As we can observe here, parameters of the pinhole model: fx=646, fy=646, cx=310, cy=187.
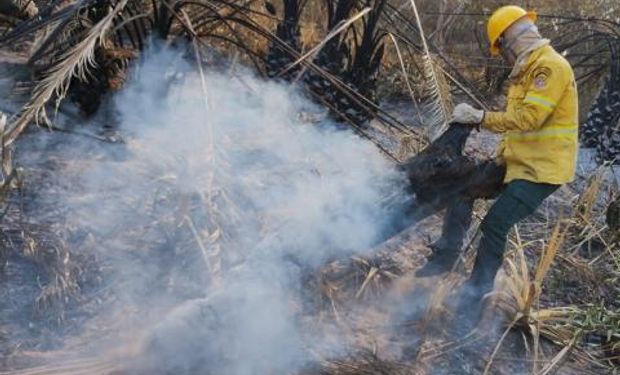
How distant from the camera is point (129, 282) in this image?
3408 millimetres

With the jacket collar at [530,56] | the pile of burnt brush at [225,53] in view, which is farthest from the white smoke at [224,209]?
the jacket collar at [530,56]

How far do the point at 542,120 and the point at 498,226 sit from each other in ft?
2.25

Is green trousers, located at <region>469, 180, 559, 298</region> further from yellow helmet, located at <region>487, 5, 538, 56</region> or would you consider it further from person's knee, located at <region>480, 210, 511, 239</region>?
yellow helmet, located at <region>487, 5, 538, 56</region>

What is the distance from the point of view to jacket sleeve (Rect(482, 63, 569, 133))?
11.3 feet

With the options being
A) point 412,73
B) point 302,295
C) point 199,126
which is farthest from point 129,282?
point 412,73

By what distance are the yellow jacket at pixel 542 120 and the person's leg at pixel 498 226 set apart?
0.08 m

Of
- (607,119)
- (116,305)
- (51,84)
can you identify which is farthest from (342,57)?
(116,305)

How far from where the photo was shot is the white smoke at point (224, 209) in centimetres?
316

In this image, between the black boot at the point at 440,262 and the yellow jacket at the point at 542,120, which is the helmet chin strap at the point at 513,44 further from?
the black boot at the point at 440,262

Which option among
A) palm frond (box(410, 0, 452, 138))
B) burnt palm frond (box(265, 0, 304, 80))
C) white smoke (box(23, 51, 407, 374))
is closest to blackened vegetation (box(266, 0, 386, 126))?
burnt palm frond (box(265, 0, 304, 80))

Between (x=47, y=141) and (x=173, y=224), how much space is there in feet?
4.19

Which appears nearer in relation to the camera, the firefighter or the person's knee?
the firefighter

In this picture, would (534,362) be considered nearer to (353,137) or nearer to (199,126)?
(353,137)

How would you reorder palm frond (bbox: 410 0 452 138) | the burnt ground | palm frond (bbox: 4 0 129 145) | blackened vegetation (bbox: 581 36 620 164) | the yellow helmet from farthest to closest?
blackened vegetation (bbox: 581 36 620 164) → palm frond (bbox: 410 0 452 138) → the yellow helmet → palm frond (bbox: 4 0 129 145) → the burnt ground
